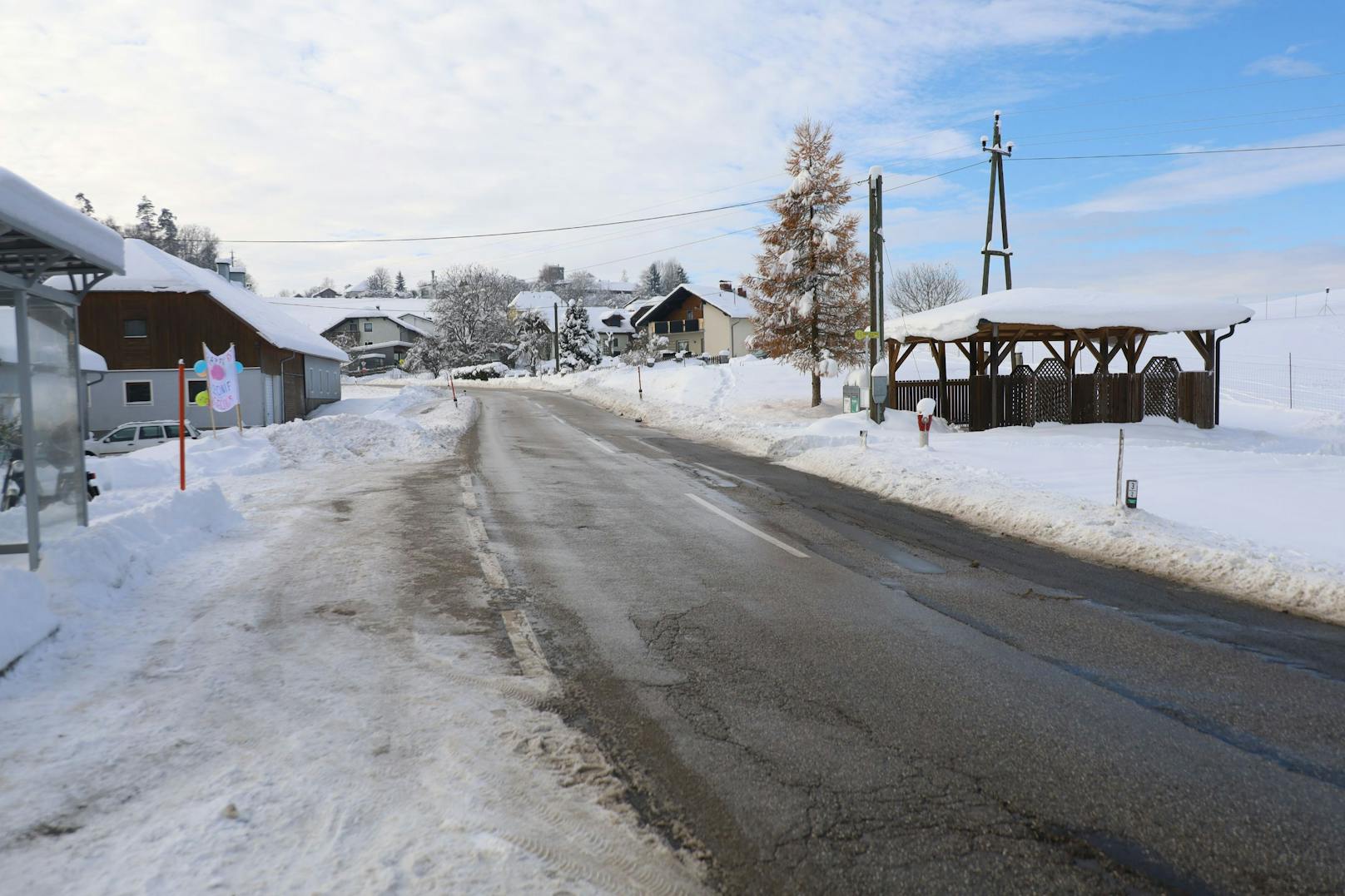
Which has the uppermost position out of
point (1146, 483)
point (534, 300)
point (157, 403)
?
point (534, 300)

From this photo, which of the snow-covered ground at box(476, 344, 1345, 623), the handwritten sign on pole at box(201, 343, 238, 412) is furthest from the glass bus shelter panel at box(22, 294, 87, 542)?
the handwritten sign on pole at box(201, 343, 238, 412)

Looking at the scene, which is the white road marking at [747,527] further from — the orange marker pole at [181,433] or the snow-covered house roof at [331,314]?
the snow-covered house roof at [331,314]

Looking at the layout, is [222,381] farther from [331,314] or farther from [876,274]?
[331,314]

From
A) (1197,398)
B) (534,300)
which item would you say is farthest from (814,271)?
(534,300)

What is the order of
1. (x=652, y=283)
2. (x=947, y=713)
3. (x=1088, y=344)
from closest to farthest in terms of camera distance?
(x=947, y=713) < (x=1088, y=344) < (x=652, y=283)

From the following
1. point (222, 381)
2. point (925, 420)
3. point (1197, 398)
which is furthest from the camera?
point (1197, 398)

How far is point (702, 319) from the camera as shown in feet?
260

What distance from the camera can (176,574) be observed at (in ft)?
23.3

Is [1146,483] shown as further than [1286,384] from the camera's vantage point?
No

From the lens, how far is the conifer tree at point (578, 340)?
80.0 meters

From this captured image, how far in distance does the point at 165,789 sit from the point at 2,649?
1995 mm

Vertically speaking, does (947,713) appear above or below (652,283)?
below

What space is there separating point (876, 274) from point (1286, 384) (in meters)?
27.2

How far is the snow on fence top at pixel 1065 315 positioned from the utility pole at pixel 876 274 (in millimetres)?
1099
